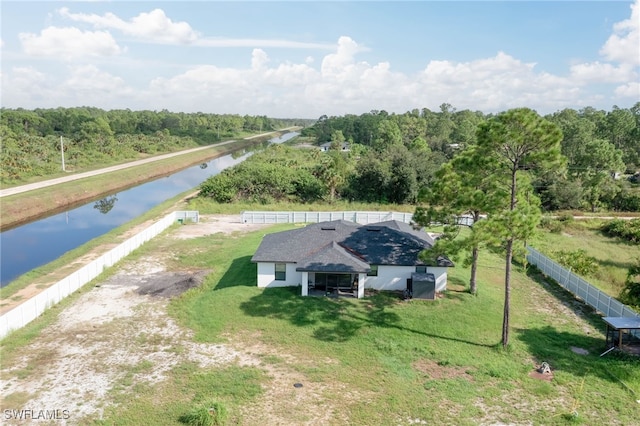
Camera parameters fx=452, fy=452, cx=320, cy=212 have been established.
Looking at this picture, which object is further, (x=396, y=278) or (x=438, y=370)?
(x=396, y=278)

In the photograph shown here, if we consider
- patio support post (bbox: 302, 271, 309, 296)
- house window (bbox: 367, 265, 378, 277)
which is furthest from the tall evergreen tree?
patio support post (bbox: 302, 271, 309, 296)

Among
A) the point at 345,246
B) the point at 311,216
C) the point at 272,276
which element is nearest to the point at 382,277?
the point at 345,246

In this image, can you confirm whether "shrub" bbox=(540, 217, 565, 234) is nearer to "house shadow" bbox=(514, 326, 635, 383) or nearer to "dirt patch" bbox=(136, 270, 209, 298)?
"house shadow" bbox=(514, 326, 635, 383)

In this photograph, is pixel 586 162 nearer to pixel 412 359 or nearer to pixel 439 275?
pixel 439 275

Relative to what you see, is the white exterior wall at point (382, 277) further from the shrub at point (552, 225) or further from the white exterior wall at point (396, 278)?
the shrub at point (552, 225)

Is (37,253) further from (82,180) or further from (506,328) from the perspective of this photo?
(506,328)

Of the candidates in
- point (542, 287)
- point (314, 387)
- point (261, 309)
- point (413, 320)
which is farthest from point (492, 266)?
point (314, 387)
